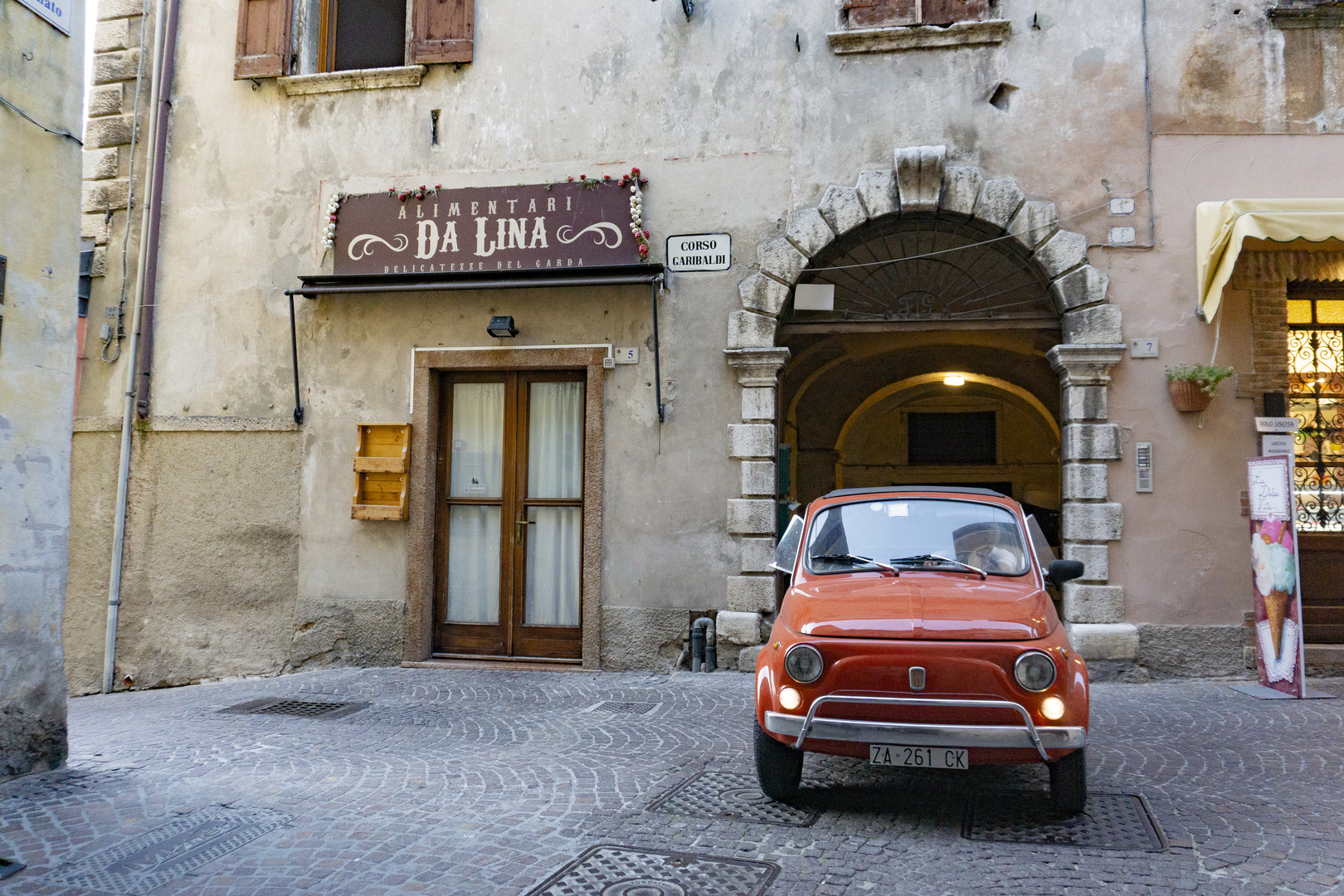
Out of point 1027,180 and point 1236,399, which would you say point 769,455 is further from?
point 1236,399

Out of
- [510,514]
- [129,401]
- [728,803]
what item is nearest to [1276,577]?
[728,803]

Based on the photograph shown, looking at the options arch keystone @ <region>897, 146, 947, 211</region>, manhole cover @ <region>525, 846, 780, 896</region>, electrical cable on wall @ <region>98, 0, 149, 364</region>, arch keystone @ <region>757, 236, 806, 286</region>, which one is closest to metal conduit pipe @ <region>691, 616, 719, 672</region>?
arch keystone @ <region>757, 236, 806, 286</region>

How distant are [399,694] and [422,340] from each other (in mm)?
3433

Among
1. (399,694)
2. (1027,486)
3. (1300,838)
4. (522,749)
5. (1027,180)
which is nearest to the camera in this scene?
(1300,838)

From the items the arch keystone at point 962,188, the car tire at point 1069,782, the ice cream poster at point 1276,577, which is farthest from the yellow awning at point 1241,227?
the car tire at point 1069,782

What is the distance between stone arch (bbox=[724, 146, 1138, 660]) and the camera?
27.0 feet

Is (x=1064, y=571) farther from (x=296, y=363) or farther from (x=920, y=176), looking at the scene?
(x=296, y=363)

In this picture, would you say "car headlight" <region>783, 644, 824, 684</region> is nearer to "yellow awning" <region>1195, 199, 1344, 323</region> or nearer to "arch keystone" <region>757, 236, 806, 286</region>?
"arch keystone" <region>757, 236, 806, 286</region>

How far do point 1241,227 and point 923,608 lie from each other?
5.11m

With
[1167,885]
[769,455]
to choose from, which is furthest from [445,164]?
[1167,885]

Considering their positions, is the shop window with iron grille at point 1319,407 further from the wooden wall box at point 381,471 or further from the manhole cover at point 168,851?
the manhole cover at point 168,851

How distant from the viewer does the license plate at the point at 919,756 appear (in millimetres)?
4254

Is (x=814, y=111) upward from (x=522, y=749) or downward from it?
upward

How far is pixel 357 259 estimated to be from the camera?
371 inches
